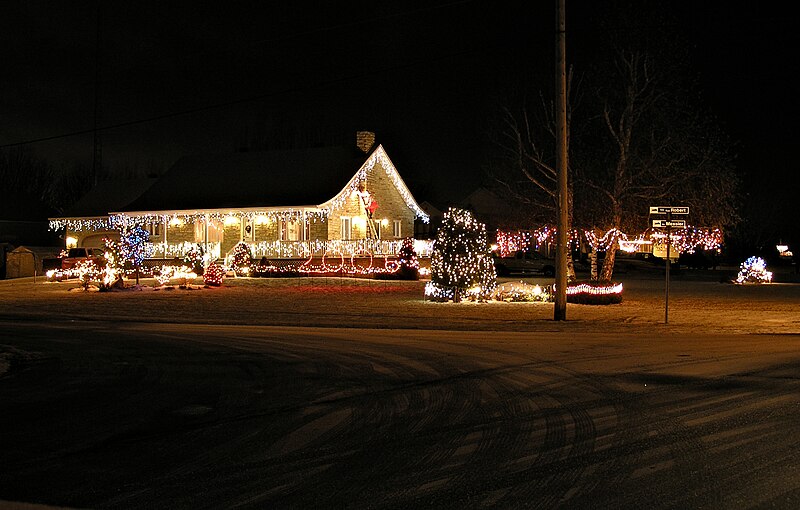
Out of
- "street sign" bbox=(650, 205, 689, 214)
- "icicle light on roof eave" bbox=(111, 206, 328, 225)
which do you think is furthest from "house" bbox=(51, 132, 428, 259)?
"street sign" bbox=(650, 205, 689, 214)

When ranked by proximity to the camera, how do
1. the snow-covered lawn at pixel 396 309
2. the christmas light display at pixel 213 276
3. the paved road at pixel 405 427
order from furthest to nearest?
the christmas light display at pixel 213 276, the snow-covered lawn at pixel 396 309, the paved road at pixel 405 427

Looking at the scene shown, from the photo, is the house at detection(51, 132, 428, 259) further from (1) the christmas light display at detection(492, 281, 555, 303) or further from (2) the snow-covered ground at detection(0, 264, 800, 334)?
(1) the christmas light display at detection(492, 281, 555, 303)

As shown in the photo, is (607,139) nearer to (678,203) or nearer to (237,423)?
(678,203)

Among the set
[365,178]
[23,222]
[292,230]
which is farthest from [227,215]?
[23,222]

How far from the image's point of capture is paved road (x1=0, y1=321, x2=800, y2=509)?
6.75 m

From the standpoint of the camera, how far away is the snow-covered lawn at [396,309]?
2178cm

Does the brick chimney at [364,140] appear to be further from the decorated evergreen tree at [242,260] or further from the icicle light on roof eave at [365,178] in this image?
the decorated evergreen tree at [242,260]

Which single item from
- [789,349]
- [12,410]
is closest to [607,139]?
[789,349]

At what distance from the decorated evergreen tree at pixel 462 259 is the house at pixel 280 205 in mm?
15712

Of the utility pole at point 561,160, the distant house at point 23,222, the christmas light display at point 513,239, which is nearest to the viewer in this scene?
the utility pole at point 561,160

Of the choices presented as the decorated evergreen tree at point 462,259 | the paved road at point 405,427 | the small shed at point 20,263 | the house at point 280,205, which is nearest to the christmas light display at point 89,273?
the house at point 280,205

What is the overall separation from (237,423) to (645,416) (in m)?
4.57

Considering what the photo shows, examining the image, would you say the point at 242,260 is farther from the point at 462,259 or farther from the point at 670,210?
the point at 670,210

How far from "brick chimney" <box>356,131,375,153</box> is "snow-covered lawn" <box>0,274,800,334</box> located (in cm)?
1236
